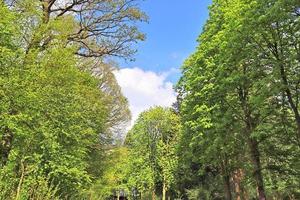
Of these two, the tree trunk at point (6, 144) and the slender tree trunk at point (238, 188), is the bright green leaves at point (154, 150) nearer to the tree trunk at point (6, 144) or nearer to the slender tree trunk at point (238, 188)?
the slender tree trunk at point (238, 188)

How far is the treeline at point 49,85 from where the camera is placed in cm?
1302

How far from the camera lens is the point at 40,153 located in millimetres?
16500

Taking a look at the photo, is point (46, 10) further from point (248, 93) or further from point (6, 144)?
point (248, 93)

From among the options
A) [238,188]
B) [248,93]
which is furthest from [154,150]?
[248,93]

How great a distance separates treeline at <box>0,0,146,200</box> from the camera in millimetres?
13016

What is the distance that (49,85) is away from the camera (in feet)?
50.0

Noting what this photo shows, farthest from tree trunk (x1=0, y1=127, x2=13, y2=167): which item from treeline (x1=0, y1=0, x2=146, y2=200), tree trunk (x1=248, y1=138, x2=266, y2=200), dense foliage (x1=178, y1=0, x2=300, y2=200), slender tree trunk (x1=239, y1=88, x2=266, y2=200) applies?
tree trunk (x1=248, y1=138, x2=266, y2=200)

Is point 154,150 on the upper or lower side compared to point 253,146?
A: upper

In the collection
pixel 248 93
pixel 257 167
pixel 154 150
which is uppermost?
pixel 154 150

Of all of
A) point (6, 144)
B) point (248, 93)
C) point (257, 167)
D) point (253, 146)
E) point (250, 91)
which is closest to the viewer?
point (6, 144)

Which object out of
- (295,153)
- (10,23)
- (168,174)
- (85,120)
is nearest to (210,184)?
(168,174)

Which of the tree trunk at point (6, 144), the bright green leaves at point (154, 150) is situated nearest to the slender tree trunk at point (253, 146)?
the tree trunk at point (6, 144)

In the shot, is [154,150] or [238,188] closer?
[238,188]

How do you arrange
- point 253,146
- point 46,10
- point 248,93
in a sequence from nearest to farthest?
point 46,10 → point 253,146 → point 248,93
